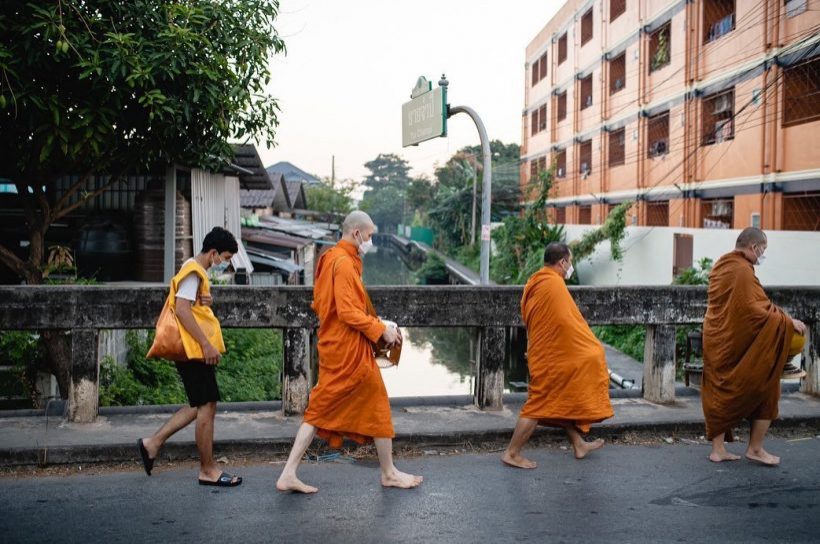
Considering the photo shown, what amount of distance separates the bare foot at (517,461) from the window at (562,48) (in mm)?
30188

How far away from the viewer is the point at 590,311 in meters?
6.36

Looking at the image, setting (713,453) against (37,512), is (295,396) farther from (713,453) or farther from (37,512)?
(713,453)

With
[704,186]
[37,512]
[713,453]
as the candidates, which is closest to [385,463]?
[37,512]

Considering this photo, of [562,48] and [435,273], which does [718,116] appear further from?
[435,273]

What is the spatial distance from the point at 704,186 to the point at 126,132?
15.6 metres

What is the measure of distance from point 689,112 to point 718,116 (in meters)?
0.94

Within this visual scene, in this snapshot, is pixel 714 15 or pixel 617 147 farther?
pixel 617 147

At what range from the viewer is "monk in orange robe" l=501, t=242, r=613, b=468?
17.0ft

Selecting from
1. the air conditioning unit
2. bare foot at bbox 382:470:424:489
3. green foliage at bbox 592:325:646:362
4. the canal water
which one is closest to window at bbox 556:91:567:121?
the canal water

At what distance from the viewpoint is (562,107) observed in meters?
33.7

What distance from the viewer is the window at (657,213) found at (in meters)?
22.4

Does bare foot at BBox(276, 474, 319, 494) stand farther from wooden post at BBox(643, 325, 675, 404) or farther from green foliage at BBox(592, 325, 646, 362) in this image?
green foliage at BBox(592, 325, 646, 362)

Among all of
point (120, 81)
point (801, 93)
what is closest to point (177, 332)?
point (120, 81)

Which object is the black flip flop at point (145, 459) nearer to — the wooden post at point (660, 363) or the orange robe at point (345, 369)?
the orange robe at point (345, 369)
